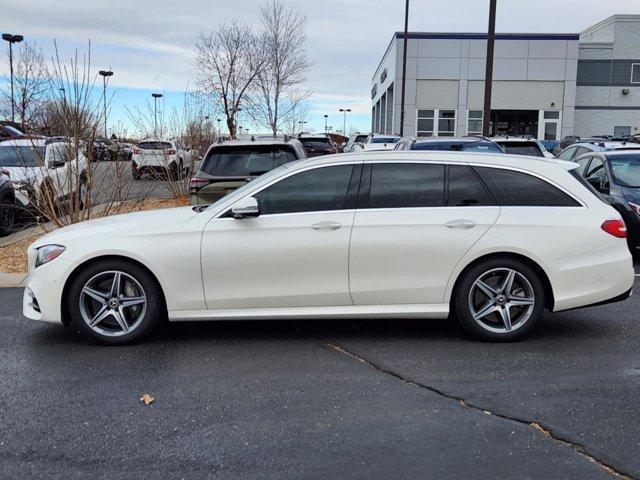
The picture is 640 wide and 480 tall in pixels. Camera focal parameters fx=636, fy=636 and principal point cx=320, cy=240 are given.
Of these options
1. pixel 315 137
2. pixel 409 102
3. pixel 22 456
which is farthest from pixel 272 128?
pixel 22 456

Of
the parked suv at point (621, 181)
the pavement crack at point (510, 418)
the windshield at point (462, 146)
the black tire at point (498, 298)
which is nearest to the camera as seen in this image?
the pavement crack at point (510, 418)

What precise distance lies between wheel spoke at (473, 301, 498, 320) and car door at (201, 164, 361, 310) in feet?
3.53

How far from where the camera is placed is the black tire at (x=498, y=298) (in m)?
5.23

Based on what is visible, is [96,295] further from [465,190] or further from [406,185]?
[465,190]

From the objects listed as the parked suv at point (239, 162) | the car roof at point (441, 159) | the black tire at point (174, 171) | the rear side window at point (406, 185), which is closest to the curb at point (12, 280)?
the parked suv at point (239, 162)

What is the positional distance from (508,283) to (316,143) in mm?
16149

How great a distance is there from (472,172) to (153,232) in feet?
8.94

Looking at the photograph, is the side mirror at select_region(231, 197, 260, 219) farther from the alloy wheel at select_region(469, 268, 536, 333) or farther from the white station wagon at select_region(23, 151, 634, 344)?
the alloy wheel at select_region(469, 268, 536, 333)

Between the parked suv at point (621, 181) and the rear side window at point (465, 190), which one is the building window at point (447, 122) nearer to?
the parked suv at point (621, 181)

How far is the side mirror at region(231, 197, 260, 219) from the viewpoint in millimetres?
5105

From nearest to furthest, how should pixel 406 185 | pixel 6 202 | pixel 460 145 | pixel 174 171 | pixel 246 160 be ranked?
pixel 406 185 → pixel 246 160 → pixel 6 202 → pixel 460 145 → pixel 174 171

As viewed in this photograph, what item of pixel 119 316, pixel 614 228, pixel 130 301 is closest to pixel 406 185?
pixel 614 228

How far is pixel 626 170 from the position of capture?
9680 millimetres

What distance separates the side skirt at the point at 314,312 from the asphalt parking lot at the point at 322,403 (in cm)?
27
